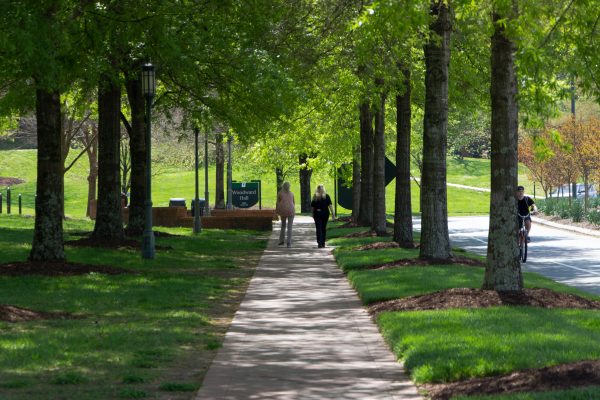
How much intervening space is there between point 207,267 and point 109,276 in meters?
4.41

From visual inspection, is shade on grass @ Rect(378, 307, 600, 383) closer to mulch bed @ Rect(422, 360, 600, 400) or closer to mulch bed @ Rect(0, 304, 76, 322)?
mulch bed @ Rect(422, 360, 600, 400)

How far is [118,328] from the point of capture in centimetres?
1300

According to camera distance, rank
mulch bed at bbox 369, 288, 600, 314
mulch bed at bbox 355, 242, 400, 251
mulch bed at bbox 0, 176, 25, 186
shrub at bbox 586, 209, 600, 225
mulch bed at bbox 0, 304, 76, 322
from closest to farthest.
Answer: mulch bed at bbox 0, 304, 76, 322 < mulch bed at bbox 369, 288, 600, 314 < mulch bed at bbox 355, 242, 400, 251 < shrub at bbox 586, 209, 600, 225 < mulch bed at bbox 0, 176, 25, 186

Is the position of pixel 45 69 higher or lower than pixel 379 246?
higher

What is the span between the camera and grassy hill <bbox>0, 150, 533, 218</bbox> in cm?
9144

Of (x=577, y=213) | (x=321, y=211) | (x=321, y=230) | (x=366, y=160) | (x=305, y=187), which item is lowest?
(x=321, y=230)

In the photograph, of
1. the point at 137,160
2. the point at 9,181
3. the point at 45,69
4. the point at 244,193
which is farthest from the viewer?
the point at 9,181

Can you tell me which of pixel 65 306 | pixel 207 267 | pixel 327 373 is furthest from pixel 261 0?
pixel 327 373

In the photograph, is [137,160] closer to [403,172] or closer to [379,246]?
[379,246]

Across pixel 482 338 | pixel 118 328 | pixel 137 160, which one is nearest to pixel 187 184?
pixel 137 160

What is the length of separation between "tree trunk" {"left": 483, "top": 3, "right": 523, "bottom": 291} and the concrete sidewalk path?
192cm

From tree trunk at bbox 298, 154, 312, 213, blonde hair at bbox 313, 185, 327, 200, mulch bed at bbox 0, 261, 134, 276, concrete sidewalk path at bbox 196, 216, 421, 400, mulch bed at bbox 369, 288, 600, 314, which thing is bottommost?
concrete sidewalk path at bbox 196, 216, 421, 400

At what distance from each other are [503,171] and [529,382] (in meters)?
6.55

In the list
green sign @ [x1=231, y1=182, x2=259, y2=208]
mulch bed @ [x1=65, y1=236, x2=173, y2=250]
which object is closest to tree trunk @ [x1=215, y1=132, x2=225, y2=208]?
green sign @ [x1=231, y1=182, x2=259, y2=208]
